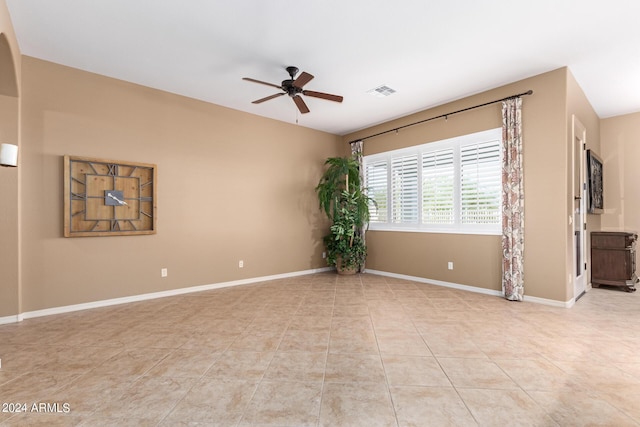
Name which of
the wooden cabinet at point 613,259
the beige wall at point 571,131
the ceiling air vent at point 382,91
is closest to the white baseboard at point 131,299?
the ceiling air vent at point 382,91

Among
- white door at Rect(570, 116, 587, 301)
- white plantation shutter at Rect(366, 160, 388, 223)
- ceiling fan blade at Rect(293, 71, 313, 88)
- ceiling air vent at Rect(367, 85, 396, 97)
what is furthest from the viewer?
white plantation shutter at Rect(366, 160, 388, 223)

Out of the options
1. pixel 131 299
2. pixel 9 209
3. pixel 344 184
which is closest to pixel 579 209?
pixel 344 184

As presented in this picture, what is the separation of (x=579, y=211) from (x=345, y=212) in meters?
3.61

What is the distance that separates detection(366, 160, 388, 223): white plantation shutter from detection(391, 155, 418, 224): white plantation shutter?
0.19m

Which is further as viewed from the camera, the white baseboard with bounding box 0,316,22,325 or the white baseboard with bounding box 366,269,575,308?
the white baseboard with bounding box 366,269,575,308

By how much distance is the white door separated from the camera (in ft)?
13.9

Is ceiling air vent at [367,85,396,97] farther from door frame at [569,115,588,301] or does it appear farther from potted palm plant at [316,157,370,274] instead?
door frame at [569,115,588,301]

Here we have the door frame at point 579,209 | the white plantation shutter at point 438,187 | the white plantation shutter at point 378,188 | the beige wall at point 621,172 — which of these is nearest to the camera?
the door frame at point 579,209

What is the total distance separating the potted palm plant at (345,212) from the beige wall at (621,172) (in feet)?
14.4

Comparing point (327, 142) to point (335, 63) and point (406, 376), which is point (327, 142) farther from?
point (406, 376)

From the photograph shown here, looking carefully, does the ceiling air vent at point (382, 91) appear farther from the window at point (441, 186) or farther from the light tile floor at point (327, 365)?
the light tile floor at point (327, 365)

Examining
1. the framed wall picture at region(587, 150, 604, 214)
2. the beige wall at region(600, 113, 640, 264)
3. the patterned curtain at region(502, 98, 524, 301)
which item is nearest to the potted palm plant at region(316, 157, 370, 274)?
the patterned curtain at region(502, 98, 524, 301)

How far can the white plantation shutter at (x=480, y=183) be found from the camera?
180 inches

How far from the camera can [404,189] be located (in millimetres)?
5820
